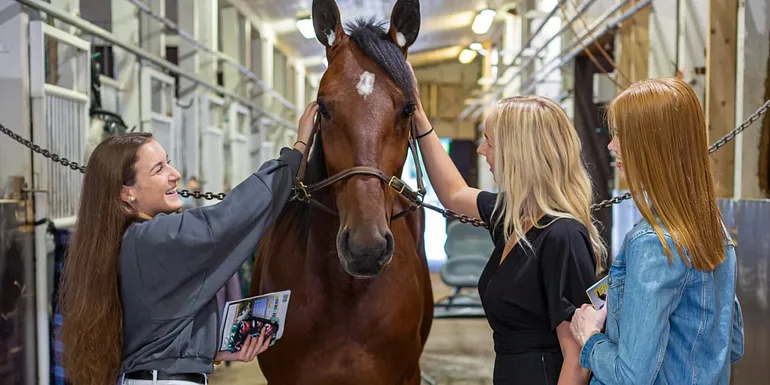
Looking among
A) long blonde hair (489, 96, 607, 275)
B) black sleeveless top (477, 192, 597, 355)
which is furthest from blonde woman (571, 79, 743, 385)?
long blonde hair (489, 96, 607, 275)

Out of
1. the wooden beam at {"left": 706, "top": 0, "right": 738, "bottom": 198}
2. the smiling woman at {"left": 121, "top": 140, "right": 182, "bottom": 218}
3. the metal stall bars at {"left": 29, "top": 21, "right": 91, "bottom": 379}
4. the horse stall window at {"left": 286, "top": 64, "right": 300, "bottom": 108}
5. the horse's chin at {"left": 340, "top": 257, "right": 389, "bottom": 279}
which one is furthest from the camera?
the horse stall window at {"left": 286, "top": 64, "right": 300, "bottom": 108}

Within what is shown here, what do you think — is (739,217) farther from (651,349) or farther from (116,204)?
(116,204)

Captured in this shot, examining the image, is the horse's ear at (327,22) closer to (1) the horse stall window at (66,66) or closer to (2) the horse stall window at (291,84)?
(1) the horse stall window at (66,66)

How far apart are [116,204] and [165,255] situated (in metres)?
0.16

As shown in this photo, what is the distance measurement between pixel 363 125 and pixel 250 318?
0.56m

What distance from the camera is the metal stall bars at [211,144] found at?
6.28 meters

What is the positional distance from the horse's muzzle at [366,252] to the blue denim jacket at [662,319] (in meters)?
0.56

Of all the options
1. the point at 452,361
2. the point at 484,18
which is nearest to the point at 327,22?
the point at 452,361

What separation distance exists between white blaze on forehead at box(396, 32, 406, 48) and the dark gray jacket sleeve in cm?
69

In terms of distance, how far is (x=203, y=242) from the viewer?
1.38 m

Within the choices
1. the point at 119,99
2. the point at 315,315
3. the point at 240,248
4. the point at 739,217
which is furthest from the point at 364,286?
the point at 119,99

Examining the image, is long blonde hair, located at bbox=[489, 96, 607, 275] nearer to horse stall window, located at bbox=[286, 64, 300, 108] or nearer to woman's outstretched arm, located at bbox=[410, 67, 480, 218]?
woman's outstretched arm, located at bbox=[410, 67, 480, 218]

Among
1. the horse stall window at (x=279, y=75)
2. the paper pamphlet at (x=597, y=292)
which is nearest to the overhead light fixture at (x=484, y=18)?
the horse stall window at (x=279, y=75)

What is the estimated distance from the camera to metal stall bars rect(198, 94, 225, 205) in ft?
20.6
